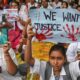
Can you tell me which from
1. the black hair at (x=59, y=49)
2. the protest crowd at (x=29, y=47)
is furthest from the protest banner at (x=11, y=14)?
the black hair at (x=59, y=49)

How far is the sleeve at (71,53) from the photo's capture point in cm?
279

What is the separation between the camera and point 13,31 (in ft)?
9.39

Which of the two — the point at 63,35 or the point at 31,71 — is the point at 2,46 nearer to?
the point at 31,71

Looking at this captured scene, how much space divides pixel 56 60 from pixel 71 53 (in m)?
0.13

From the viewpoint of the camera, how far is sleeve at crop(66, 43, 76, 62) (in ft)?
9.16

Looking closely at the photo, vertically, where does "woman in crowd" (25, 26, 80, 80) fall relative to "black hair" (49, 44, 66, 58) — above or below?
below

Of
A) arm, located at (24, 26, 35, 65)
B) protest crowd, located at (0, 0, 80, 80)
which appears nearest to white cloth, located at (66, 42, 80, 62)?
protest crowd, located at (0, 0, 80, 80)

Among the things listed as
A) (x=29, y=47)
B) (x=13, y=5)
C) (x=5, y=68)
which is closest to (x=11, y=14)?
(x=13, y=5)

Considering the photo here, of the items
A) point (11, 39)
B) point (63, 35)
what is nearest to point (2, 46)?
point (11, 39)

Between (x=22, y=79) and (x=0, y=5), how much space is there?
60cm

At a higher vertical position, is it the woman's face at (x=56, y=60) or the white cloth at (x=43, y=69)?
the woman's face at (x=56, y=60)

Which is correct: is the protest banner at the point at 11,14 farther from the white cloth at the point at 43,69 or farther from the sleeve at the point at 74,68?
the sleeve at the point at 74,68

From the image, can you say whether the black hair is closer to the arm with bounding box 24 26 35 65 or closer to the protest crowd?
the protest crowd

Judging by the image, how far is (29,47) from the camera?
2.79 meters
